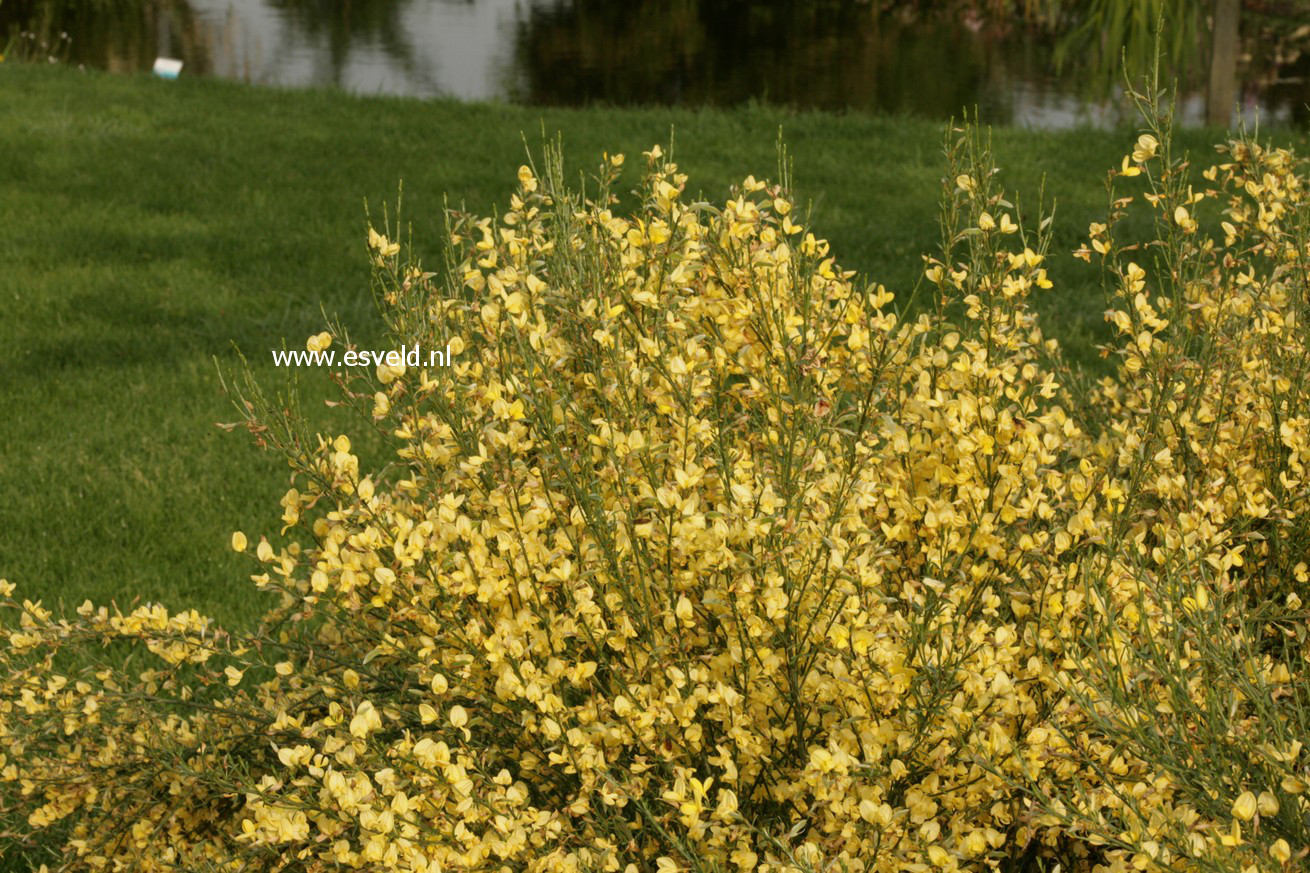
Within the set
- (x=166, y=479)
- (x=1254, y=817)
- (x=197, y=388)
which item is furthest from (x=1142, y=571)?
(x=197, y=388)

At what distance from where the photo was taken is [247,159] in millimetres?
8398

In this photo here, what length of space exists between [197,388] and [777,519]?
3.83 meters

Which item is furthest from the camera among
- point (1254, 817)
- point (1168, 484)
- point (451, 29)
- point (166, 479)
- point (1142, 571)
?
point (451, 29)

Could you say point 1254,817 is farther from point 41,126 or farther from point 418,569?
point 41,126

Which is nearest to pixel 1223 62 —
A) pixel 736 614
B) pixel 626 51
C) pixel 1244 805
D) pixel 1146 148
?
pixel 626 51

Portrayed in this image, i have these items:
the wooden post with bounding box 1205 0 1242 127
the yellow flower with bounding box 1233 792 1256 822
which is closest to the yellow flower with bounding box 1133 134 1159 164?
the yellow flower with bounding box 1233 792 1256 822

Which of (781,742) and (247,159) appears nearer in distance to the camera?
(781,742)

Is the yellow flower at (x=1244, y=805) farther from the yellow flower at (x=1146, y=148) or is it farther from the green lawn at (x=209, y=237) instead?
the green lawn at (x=209, y=237)

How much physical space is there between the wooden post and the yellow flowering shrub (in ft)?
22.4

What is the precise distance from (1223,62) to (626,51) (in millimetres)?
6809

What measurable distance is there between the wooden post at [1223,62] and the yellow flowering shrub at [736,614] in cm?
682

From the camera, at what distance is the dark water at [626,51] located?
1280 centimetres

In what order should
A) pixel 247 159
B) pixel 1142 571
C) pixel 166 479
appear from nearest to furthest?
1. pixel 1142 571
2. pixel 166 479
3. pixel 247 159

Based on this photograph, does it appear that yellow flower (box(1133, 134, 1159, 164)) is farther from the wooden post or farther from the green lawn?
the wooden post
